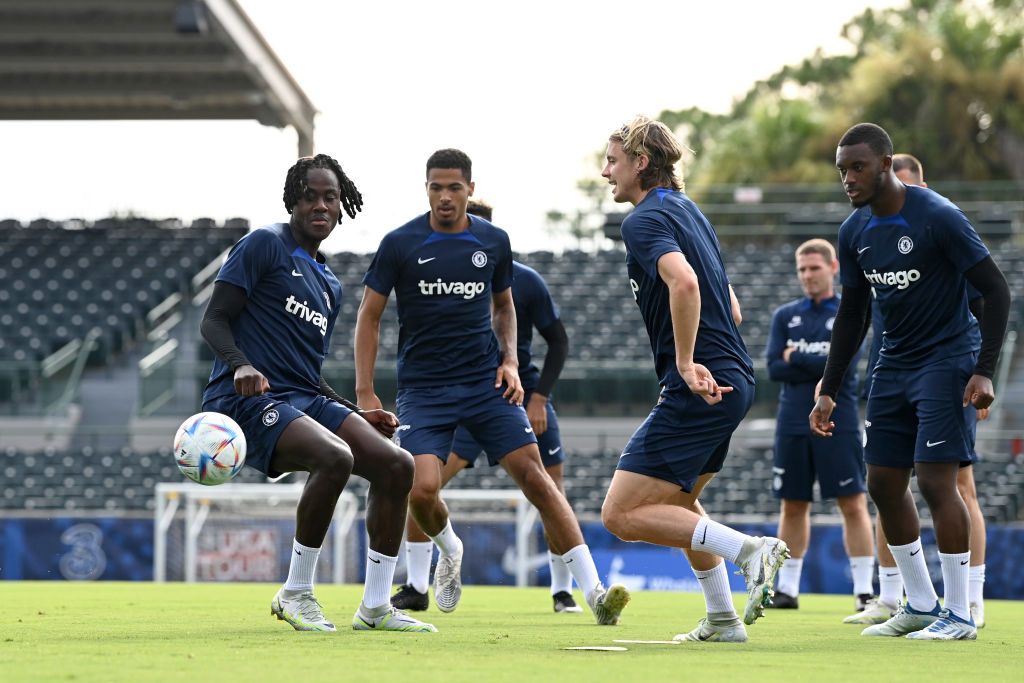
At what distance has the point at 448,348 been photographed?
823 cm

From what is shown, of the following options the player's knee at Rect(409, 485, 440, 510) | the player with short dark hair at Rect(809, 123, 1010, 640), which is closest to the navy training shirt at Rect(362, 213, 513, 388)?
the player's knee at Rect(409, 485, 440, 510)

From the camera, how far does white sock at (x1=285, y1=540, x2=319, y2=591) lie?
6918mm

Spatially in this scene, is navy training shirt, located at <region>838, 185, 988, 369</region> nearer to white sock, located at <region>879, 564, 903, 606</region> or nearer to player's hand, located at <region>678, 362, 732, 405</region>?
player's hand, located at <region>678, 362, 732, 405</region>

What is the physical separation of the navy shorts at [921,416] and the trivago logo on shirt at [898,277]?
1.36 feet

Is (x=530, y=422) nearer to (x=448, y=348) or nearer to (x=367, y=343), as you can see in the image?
(x=448, y=348)

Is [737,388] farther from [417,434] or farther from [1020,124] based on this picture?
[1020,124]

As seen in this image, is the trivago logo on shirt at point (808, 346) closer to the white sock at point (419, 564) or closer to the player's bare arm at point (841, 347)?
the player's bare arm at point (841, 347)

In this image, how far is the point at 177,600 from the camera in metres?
11.1

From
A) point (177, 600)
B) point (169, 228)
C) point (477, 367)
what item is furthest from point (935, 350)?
point (169, 228)

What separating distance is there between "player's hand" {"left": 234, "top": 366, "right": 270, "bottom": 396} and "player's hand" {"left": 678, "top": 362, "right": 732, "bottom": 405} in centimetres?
192

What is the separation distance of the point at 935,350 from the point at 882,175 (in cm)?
90

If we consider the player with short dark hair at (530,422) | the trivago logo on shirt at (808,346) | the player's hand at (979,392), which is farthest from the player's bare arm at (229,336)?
the trivago logo on shirt at (808,346)

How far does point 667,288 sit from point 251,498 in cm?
1258

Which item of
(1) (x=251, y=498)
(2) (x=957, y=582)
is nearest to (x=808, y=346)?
(2) (x=957, y=582)
